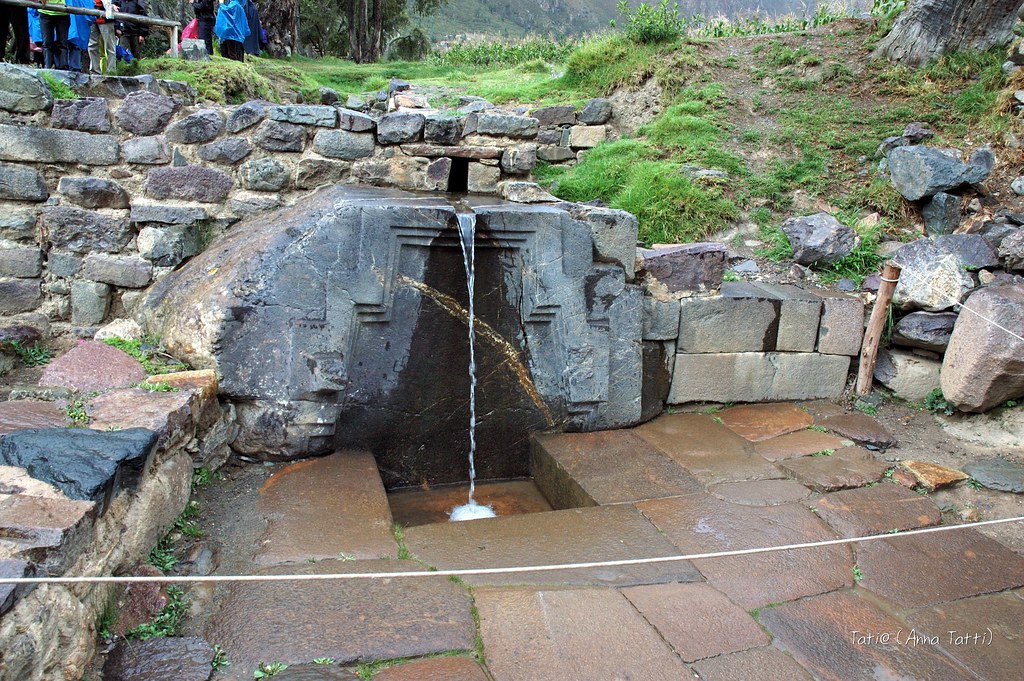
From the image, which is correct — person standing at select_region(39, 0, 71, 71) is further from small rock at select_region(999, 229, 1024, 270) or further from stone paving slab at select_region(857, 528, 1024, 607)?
small rock at select_region(999, 229, 1024, 270)

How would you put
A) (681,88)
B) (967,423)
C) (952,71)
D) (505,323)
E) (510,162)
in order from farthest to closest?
1. (681,88)
2. (952,71)
3. (510,162)
4. (967,423)
5. (505,323)

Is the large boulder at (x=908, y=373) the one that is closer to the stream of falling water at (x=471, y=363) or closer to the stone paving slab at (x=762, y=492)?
the stone paving slab at (x=762, y=492)

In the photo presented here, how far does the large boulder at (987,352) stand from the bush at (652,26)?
16.3 feet

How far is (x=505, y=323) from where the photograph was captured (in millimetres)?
3830

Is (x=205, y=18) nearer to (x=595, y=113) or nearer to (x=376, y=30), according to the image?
(x=595, y=113)

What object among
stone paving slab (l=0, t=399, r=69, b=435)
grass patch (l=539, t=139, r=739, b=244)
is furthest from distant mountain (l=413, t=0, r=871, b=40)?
stone paving slab (l=0, t=399, r=69, b=435)

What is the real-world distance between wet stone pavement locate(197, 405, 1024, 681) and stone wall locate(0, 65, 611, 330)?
196 centimetres

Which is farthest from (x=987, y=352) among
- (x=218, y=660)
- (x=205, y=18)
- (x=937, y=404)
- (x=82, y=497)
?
(x=205, y=18)

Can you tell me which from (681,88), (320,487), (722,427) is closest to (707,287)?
(722,427)

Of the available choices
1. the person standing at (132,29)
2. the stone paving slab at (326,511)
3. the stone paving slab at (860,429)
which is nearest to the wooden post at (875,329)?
the stone paving slab at (860,429)

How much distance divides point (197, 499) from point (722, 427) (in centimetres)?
296

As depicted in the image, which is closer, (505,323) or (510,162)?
(505,323)

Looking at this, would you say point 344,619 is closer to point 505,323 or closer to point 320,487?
point 320,487

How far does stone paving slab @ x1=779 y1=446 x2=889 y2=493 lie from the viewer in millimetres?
3479
